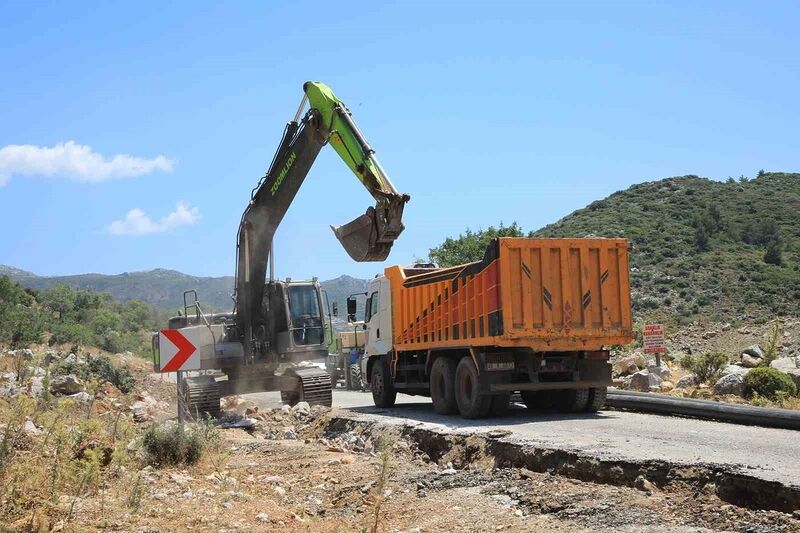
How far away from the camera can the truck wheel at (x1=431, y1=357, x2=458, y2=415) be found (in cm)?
1537

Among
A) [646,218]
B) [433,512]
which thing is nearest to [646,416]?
[433,512]

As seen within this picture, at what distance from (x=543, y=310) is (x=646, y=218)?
53710 mm

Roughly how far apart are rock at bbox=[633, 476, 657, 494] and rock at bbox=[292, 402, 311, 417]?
9288 millimetres

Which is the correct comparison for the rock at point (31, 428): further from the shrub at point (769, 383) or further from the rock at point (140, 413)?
the shrub at point (769, 383)

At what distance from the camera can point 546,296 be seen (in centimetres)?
1380

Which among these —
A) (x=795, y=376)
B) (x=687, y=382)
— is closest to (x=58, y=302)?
(x=687, y=382)

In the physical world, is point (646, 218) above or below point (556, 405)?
above

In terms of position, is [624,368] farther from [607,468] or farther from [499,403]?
[607,468]

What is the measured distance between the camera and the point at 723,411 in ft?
42.9

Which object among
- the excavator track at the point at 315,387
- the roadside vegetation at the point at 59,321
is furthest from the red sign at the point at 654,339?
the roadside vegetation at the point at 59,321

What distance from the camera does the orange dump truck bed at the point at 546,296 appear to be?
13.6 m

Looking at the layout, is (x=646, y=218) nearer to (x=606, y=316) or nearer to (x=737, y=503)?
(x=606, y=316)

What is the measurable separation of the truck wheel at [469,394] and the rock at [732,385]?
21.4ft

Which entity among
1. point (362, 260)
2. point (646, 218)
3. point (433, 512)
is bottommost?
point (433, 512)
